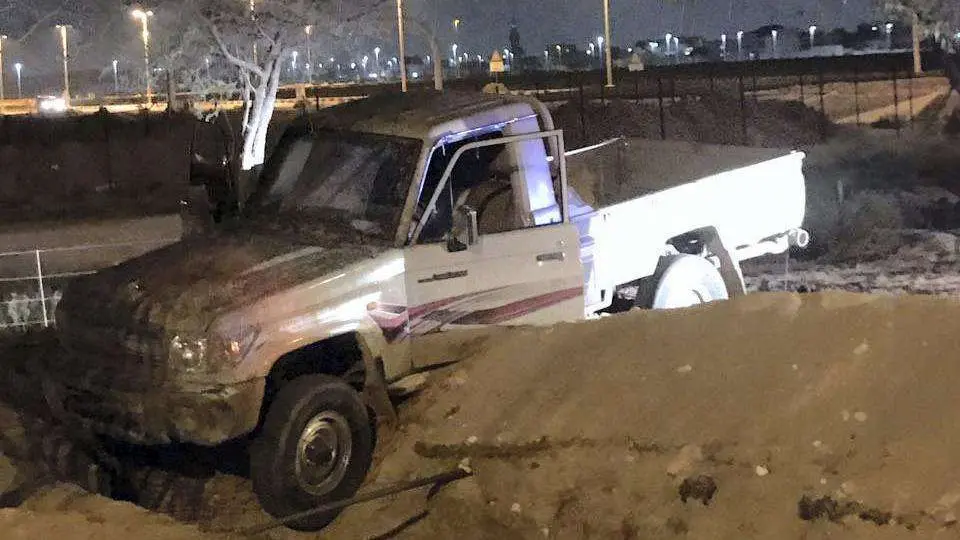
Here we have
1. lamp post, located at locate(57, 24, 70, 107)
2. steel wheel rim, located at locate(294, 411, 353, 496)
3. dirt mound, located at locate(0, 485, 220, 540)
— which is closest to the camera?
dirt mound, located at locate(0, 485, 220, 540)

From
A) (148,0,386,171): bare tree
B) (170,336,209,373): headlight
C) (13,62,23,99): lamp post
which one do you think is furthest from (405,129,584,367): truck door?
(13,62,23,99): lamp post

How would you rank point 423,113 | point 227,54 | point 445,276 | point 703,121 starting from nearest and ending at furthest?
1. point 445,276
2. point 423,113
3. point 227,54
4. point 703,121

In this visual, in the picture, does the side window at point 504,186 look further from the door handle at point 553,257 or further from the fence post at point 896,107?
the fence post at point 896,107

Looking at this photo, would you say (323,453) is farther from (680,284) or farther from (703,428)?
(680,284)

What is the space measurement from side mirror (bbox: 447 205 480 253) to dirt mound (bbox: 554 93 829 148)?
19526 millimetres

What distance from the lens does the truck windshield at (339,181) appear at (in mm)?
7500

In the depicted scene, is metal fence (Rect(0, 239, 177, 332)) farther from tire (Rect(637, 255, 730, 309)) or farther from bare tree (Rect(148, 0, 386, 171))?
bare tree (Rect(148, 0, 386, 171))

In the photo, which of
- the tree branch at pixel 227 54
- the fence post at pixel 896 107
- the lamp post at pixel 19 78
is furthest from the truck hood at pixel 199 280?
the lamp post at pixel 19 78

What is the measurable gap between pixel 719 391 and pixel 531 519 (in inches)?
49.6

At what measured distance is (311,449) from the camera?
680 centimetres

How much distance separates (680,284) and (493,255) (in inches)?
99.3

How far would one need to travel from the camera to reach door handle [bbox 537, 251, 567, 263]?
8008 millimetres

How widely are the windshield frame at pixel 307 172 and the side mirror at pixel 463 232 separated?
13.6 inches

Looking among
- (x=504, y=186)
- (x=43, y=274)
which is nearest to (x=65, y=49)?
(x=43, y=274)
